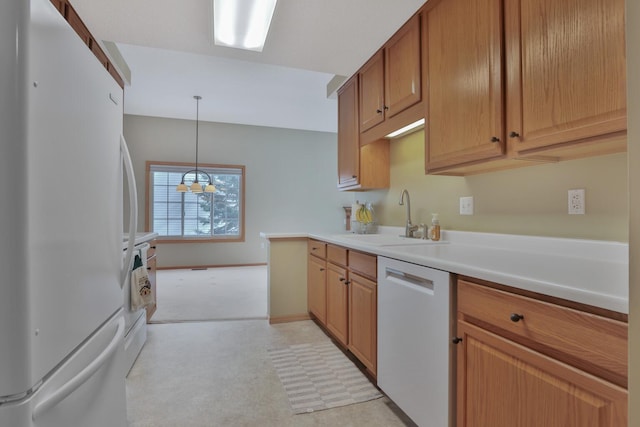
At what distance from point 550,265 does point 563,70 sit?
2.39 ft

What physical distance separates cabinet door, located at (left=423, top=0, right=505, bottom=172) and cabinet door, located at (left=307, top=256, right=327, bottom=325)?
1.34m

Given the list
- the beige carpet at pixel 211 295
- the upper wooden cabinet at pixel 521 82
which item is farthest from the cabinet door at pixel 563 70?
the beige carpet at pixel 211 295

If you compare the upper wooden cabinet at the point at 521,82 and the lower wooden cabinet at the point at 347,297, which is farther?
the lower wooden cabinet at the point at 347,297

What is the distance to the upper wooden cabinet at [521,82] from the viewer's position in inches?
41.2

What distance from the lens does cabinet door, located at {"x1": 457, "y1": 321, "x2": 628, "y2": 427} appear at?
77 cm

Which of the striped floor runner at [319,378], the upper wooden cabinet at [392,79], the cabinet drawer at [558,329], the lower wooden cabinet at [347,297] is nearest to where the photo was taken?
the cabinet drawer at [558,329]

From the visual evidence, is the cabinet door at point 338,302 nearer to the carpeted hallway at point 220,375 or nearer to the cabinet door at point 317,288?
the cabinet door at point 317,288

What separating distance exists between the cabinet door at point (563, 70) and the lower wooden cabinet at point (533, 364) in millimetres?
675

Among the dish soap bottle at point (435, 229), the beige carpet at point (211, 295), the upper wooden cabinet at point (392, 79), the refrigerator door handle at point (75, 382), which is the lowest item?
the beige carpet at point (211, 295)

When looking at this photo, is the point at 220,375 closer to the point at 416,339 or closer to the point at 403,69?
the point at 416,339

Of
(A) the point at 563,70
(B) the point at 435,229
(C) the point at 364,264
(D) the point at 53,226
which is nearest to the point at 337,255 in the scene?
(C) the point at 364,264

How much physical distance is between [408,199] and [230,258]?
473 centimetres

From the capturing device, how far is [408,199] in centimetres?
248

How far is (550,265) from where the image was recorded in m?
1.15
